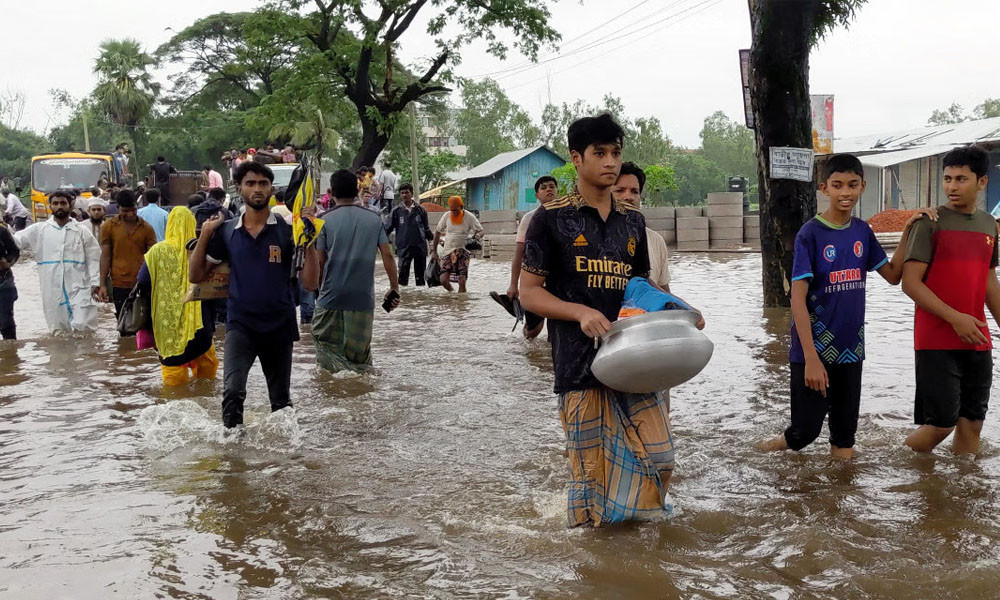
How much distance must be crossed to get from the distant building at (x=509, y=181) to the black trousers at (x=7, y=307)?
37723 mm

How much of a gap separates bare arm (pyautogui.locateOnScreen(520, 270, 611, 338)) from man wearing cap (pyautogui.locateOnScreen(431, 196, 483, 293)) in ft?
35.7

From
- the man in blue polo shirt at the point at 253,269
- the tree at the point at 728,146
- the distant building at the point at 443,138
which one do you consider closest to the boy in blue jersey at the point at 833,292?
the man in blue polo shirt at the point at 253,269

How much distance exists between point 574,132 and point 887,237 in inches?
776

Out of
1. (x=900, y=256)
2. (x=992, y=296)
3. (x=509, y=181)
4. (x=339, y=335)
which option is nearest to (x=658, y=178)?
(x=509, y=181)

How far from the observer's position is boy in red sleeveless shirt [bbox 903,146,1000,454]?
4.77m

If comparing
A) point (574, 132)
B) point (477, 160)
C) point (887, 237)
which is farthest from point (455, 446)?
point (477, 160)

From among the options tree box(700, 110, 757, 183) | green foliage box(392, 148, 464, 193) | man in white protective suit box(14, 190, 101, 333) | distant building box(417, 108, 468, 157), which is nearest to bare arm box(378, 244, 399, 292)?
man in white protective suit box(14, 190, 101, 333)

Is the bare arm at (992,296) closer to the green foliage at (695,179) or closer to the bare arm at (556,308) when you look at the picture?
the bare arm at (556,308)

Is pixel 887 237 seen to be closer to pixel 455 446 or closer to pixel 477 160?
pixel 455 446

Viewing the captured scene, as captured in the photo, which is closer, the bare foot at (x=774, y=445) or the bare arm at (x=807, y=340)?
the bare arm at (x=807, y=340)

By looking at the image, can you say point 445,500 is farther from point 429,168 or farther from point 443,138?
point 443,138

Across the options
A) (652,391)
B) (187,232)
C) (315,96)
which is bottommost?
(652,391)

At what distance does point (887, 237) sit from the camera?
2172 cm

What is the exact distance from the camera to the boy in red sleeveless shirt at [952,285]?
477cm
